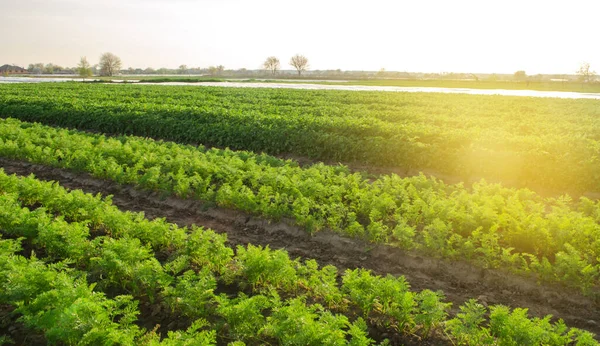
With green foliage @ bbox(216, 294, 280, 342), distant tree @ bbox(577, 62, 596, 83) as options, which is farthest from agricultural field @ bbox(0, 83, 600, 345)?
distant tree @ bbox(577, 62, 596, 83)

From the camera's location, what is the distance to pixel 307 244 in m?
8.61

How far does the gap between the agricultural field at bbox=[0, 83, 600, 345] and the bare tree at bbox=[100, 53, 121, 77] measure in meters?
132

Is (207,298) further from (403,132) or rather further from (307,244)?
(403,132)

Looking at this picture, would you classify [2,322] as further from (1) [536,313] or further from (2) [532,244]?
(2) [532,244]

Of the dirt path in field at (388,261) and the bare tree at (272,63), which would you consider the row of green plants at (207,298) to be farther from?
the bare tree at (272,63)

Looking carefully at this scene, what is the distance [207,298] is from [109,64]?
480 ft

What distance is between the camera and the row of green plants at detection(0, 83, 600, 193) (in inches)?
535

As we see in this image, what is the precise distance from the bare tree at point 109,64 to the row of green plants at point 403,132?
117 m

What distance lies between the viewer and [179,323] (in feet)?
19.3

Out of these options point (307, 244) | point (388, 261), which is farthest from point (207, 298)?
point (388, 261)

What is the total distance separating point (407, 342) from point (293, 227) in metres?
3.97

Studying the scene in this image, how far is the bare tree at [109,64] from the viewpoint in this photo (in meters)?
135

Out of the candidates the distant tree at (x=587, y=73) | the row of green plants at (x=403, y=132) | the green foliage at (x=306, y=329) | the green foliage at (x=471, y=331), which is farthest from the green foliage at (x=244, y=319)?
the distant tree at (x=587, y=73)

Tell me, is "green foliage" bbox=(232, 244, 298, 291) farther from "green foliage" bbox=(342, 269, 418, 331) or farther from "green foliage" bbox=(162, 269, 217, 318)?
"green foliage" bbox=(342, 269, 418, 331)
